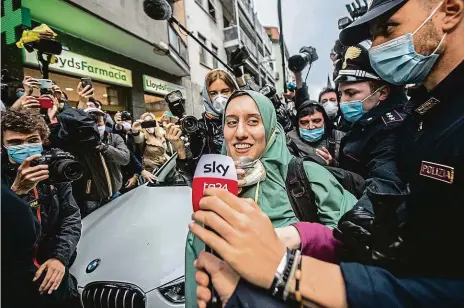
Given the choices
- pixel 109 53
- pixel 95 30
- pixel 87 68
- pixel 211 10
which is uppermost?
pixel 211 10

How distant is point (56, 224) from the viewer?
82.6 inches

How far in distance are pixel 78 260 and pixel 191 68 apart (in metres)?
11.9

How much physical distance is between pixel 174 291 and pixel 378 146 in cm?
152

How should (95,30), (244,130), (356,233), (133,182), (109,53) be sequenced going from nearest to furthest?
(356,233) < (244,130) < (133,182) < (95,30) < (109,53)

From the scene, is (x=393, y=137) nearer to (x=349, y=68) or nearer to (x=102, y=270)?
(x=349, y=68)

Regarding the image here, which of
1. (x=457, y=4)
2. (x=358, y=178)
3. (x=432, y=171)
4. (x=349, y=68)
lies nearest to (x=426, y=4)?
(x=457, y=4)

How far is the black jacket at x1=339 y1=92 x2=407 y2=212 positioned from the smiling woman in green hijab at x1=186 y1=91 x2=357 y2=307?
0.70ft

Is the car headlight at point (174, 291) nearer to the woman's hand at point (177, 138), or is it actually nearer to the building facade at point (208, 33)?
the woman's hand at point (177, 138)

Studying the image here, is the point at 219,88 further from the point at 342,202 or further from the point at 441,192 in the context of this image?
the point at 441,192

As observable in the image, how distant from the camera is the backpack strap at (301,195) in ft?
4.44

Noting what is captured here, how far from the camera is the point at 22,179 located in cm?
154

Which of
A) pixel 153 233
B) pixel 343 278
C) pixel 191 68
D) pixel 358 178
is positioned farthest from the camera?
pixel 191 68

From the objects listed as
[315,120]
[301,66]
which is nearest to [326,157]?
[315,120]

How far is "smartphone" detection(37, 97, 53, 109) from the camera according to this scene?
96.7 inches
